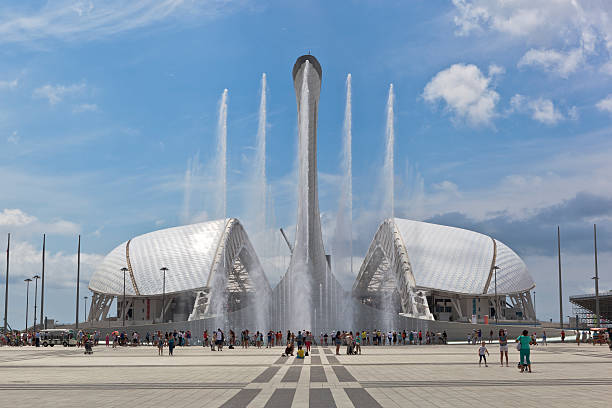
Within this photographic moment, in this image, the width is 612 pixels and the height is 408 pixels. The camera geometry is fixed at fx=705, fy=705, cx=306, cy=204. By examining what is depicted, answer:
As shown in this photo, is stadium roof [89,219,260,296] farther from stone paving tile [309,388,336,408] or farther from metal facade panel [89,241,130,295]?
stone paving tile [309,388,336,408]

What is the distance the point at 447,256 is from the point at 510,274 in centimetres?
813

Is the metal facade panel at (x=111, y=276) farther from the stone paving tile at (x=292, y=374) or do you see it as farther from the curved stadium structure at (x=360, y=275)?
the stone paving tile at (x=292, y=374)

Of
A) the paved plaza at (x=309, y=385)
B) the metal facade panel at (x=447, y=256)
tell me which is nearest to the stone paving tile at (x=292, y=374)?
the paved plaza at (x=309, y=385)

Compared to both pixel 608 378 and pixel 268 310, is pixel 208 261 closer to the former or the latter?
pixel 268 310

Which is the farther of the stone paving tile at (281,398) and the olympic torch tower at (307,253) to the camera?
the olympic torch tower at (307,253)

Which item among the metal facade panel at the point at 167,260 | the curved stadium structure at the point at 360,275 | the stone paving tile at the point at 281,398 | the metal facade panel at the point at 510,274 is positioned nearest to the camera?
the stone paving tile at the point at 281,398

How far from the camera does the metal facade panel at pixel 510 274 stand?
83.1 meters

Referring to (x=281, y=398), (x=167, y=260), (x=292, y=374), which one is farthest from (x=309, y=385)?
(x=167, y=260)

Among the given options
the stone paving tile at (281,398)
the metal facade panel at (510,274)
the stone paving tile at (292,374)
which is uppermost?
the metal facade panel at (510,274)

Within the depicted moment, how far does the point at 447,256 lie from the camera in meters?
83.8

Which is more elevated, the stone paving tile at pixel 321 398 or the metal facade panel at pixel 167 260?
the metal facade panel at pixel 167 260

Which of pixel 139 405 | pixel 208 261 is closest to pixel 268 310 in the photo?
pixel 208 261

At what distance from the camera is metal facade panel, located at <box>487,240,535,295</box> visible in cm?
8312

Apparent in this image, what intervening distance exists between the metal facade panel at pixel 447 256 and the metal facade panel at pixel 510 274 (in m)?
1.42
